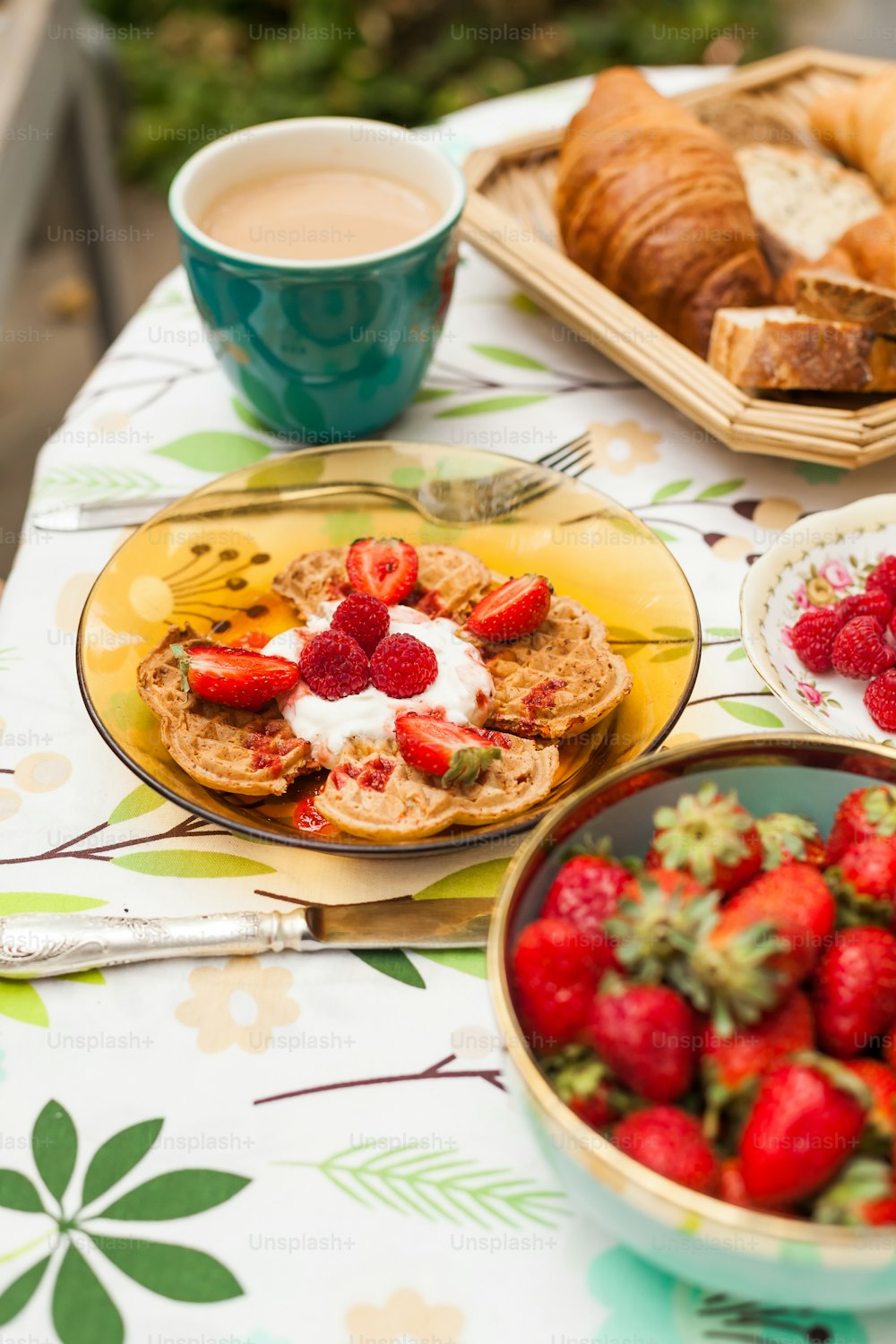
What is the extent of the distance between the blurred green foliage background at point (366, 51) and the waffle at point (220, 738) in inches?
130

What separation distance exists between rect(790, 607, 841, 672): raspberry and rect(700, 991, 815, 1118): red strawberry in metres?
0.54

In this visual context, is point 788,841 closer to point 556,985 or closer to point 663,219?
point 556,985

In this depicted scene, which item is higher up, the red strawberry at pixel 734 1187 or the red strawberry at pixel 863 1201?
the red strawberry at pixel 863 1201

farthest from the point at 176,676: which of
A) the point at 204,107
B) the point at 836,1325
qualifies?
the point at 204,107

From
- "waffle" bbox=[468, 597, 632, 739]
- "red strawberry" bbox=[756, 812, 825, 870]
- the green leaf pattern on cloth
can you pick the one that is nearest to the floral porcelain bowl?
"waffle" bbox=[468, 597, 632, 739]

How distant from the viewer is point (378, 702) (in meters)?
1.10

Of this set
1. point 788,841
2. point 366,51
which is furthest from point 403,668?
point 366,51

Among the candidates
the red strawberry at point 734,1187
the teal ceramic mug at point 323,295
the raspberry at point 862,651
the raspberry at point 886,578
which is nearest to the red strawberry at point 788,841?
the red strawberry at point 734,1187

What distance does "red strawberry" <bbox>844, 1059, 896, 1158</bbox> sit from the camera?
0.70 m

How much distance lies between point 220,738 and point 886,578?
724 millimetres

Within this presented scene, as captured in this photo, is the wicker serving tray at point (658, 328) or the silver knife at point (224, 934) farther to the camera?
the wicker serving tray at point (658, 328)

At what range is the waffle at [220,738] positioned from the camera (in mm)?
1053

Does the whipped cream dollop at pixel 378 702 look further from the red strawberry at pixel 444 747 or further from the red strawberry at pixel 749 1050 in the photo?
the red strawberry at pixel 749 1050

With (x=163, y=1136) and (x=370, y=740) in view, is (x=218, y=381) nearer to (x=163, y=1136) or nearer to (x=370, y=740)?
(x=370, y=740)
